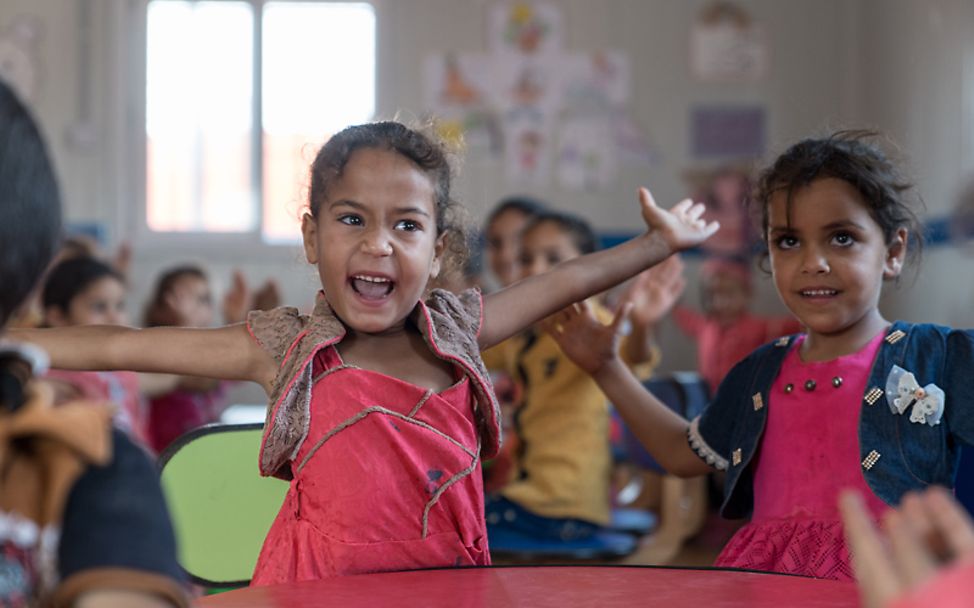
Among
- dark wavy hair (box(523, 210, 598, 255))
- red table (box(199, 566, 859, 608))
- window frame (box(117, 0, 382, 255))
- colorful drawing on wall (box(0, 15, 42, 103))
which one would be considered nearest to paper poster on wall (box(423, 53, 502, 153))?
window frame (box(117, 0, 382, 255))

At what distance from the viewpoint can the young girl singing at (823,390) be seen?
5.13 feet

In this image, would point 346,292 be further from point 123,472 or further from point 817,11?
point 817,11

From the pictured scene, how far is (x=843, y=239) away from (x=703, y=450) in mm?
367

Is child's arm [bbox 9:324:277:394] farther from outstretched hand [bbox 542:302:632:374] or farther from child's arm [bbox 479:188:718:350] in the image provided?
outstretched hand [bbox 542:302:632:374]

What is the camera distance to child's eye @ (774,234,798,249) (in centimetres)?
177

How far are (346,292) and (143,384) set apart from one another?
2.32 metres

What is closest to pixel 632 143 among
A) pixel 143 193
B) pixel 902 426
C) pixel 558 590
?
pixel 143 193

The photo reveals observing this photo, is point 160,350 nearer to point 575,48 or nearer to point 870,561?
point 870,561

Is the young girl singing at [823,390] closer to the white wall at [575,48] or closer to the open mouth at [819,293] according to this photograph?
the open mouth at [819,293]

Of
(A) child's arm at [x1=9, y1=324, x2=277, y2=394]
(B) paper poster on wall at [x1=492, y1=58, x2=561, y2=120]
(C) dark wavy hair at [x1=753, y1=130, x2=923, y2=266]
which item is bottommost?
(A) child's arm at [x1=9, y1=324, x2=277, y2=394]

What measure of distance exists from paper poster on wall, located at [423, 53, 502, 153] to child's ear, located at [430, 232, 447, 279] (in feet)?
15.3

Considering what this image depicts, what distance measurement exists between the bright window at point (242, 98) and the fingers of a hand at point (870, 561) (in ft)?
18.7

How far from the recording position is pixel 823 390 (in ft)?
5.49

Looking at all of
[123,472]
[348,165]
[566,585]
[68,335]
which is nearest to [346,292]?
[348,165]
